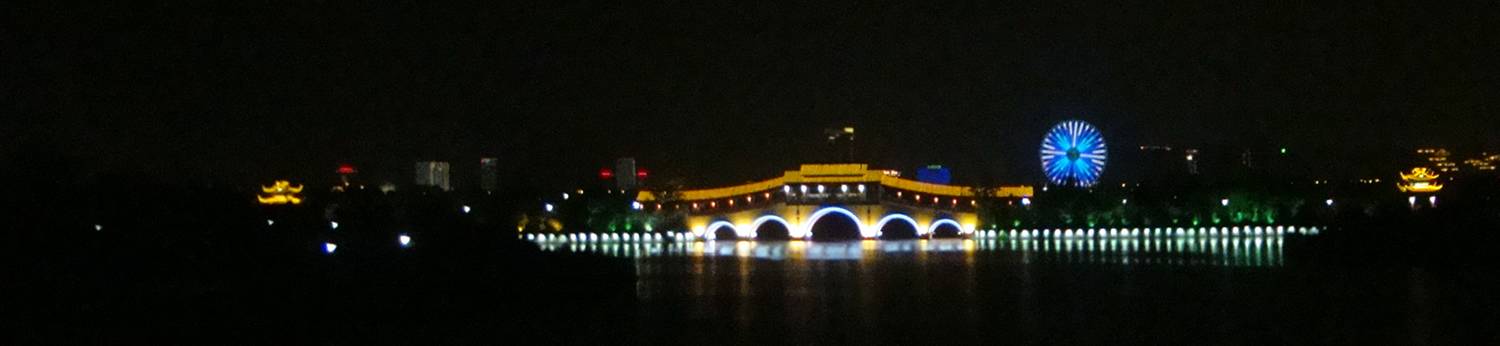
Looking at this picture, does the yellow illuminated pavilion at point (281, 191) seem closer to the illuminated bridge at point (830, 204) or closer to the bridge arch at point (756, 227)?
the illuminated bridge at point (830, 204)

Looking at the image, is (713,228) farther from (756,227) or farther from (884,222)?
(884,222)

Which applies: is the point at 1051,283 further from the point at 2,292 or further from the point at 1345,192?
the point at 1345,192

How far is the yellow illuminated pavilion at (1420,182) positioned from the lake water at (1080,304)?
7580cm

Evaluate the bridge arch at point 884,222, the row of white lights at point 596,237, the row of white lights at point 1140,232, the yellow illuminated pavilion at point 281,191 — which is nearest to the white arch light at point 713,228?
the row of white lights at point 596,237

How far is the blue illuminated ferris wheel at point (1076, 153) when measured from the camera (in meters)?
107

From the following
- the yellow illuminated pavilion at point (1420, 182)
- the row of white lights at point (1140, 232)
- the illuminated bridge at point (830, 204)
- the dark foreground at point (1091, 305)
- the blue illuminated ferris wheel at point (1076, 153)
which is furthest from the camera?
the illuminated bridge at point (830, 204)

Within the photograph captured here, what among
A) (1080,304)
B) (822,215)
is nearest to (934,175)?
(822,215)

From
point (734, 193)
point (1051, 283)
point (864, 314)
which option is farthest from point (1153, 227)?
point (864, 314)

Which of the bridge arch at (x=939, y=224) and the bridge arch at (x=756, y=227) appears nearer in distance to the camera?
the bridge arch at (x=939, y=224)

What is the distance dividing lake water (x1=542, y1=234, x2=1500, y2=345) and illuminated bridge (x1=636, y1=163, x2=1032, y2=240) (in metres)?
70.3

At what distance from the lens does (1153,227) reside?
96562mm

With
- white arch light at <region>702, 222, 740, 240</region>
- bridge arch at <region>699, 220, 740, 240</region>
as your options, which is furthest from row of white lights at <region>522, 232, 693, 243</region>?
white arch light at <region>702, 222, 740, 240</region>

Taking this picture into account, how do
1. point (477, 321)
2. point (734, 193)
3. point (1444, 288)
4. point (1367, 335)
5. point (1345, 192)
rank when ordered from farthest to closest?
point (734, 193) → point (1345, 192) → point (1444, 288) → point (477, 321) → point (1367, 335)

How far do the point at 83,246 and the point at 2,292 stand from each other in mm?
5874
